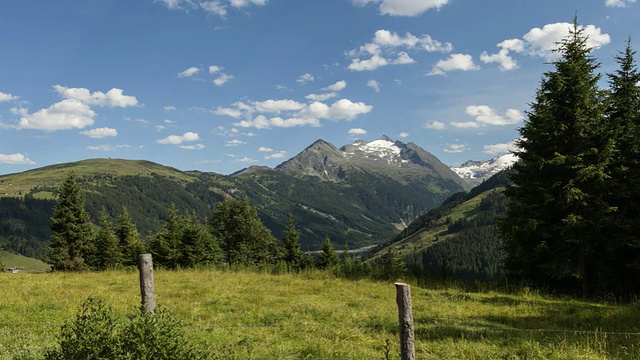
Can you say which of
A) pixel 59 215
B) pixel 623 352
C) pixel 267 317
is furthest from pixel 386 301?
pixel 59 215

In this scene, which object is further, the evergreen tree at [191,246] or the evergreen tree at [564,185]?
the evergreen tree at [191,246]

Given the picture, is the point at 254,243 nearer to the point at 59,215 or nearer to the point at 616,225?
the point at 59,215

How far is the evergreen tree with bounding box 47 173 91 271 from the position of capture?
49344mm

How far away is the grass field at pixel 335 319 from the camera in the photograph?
366 inches

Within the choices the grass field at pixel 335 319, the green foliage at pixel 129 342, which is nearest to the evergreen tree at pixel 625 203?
the grass field at pixel 335 319

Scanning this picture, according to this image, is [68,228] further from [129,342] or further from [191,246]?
[129,342]

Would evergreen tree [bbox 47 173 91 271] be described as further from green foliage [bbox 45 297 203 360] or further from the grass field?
green foliage [bbox 45 297 203 360]

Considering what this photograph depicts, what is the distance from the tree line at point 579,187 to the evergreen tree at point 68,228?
5212 centimetres

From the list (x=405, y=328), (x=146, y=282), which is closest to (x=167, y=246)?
(x=146, y=282)

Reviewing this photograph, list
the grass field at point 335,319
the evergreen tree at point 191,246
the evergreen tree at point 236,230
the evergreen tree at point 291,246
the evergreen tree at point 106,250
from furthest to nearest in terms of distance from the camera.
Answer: the evergreen tree at point 236,230 < the evergreen tree at point 291,246 < the evergreen tree at point 106,250 < the evergreen tree at point 191,246 < the grass field at point 335,319

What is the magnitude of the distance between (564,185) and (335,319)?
48.4 feet

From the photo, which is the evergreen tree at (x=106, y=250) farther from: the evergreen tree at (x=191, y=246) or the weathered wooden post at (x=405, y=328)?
the weathered wooden post at (x=405, y=328)

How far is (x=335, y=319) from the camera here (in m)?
13.1

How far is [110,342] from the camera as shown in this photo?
246 inches
